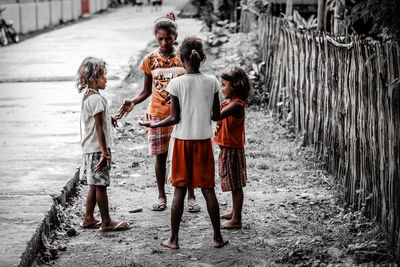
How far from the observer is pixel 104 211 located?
15.9ft

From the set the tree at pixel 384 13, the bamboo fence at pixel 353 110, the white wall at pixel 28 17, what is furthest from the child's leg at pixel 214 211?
the white wall at pixel 28 17

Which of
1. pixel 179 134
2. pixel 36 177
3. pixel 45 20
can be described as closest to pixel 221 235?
pixel 179 134

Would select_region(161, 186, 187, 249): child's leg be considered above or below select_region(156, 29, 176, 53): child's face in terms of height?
below

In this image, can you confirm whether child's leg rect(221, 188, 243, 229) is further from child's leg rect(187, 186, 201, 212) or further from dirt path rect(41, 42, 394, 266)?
child's leg rect(187, 186, 201, 212)

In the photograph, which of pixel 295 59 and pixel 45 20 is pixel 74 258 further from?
pixel 45 20

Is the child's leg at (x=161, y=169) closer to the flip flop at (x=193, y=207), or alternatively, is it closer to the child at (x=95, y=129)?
the flip flop at (x=193, y=207)

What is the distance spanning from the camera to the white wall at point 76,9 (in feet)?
112

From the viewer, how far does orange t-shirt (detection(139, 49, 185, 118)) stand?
5.17m

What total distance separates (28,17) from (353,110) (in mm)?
22810

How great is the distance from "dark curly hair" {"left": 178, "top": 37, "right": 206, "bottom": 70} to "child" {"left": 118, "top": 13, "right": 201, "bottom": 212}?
66cm

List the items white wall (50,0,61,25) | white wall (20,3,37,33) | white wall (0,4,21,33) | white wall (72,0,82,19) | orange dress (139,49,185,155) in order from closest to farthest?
orange dress (139,49,185,155) → white wall (0,4,21,33) → white wall (20,3,37,33) → white wall (50,0,61,25) → white wall (72,0,82,19)

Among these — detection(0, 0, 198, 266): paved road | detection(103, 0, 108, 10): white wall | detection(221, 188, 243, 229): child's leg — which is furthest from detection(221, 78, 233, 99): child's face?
detection(103, 0, 108, 10): white wall

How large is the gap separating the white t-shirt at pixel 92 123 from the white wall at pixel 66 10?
28.3 m

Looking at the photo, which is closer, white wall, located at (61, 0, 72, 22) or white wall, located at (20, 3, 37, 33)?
white wall, located at (20, 3, 37, 33)
